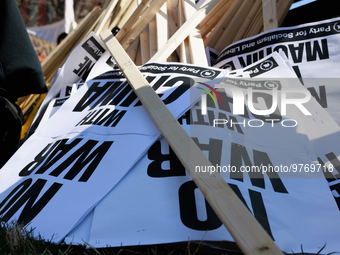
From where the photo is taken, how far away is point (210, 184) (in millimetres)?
957

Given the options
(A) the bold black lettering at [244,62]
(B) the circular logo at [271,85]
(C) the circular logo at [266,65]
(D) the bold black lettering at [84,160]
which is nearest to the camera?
(D) the bold black lettering at [84,160]

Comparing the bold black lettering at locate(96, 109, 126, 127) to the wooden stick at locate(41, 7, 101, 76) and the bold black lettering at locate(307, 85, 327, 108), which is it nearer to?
the bold black lettering at locate(307, 85, 327, 108)

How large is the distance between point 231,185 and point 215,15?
1901 mm

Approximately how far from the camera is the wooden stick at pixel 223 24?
8.27 feet

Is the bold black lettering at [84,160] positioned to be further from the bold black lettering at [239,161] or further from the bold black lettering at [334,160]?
the bold black lettering at [334,160]

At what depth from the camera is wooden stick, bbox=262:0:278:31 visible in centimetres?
204

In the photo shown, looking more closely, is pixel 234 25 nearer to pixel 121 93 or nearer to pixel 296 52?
pixel 296 52

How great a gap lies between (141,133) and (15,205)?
0.59 meters

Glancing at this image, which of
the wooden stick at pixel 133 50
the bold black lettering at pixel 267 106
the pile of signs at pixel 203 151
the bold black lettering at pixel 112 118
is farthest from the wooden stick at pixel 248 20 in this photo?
the bold black lettering at pixel 112 118

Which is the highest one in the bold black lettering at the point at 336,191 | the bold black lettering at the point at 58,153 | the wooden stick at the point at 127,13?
the wooden stick at the point at 127,13

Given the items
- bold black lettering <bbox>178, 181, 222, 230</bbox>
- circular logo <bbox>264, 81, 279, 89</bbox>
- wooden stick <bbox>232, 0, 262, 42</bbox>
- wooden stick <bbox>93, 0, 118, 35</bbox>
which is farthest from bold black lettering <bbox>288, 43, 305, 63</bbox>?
wooden stick <bbox>93, 0, 118, 35</bbox>

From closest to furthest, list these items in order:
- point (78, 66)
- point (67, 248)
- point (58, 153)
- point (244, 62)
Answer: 1. point (67, 248)
2. point (58, 153)
3. point (244, 62)
4. point (78, 66)

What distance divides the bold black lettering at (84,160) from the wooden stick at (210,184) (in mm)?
276

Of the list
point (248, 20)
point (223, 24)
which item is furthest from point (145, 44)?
point (248, 20)
